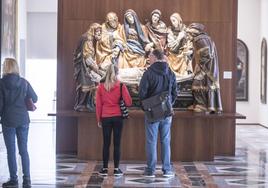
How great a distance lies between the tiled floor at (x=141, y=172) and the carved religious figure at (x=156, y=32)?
6.27 feet

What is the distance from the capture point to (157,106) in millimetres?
7555

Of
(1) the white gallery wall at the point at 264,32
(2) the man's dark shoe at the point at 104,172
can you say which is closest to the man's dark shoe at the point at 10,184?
(2) the man's dark shoe at the point at 104,172

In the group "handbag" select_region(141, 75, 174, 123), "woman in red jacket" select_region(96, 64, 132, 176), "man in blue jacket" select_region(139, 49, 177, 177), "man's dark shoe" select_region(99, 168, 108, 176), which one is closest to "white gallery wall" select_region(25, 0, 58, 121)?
"man's dark shoe" select_region(99, 168, 108, 176)

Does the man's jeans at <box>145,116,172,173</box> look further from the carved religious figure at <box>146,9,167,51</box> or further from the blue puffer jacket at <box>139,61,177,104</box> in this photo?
the carved religious figure at <box>146,9,167,51</box>

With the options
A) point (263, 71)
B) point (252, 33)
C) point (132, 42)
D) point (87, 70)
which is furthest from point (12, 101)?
point (252, 33)

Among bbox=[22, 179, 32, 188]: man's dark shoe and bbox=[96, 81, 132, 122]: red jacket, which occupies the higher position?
bbox=[96, 81, 132, 122]: red jacket

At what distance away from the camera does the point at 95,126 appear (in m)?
9.27

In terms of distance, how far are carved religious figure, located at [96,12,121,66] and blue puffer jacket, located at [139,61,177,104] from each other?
2.16m

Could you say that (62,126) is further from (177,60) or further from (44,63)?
(44,63)

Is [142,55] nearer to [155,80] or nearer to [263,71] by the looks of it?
[155,80]

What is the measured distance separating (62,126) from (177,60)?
7.61ft

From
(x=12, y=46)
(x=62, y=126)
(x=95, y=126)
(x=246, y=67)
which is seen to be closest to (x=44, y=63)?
(x=12, y=46)

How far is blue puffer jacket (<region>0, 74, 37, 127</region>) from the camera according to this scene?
6.68m

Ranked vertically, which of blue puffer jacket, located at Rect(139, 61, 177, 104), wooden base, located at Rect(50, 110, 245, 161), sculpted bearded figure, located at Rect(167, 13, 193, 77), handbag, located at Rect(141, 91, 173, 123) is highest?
sculpted bearded figure, located at Rect(167, 13, 193, 77)
